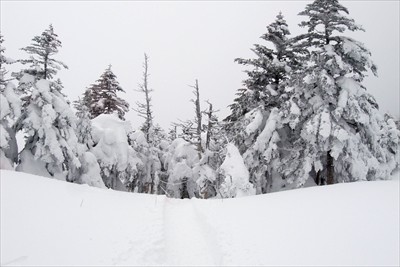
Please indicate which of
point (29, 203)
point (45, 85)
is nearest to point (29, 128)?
point (45, 85)

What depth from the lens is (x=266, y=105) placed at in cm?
1928

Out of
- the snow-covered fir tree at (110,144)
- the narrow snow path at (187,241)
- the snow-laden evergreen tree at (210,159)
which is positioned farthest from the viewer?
the snow-laden evergreen tree at (210,159)

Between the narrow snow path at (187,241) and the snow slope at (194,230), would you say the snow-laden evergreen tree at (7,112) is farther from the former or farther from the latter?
the narrow snow path at (187,241)

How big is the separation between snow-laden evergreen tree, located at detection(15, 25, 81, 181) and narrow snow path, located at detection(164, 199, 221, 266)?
6393mm

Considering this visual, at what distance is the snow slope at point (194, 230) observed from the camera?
6965 millimetres

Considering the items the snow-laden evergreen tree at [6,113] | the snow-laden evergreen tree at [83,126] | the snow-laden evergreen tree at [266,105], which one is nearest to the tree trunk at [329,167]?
the snow-laden evergreen tree at [266,105]

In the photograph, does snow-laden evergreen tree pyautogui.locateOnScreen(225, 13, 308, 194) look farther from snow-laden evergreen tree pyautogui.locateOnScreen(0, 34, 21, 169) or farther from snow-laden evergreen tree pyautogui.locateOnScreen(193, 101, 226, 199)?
snow-laden evergreen tree pyautogui.locateOnScreen(0, 34, 21, 169)

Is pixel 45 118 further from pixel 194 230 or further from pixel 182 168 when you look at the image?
pixel 182 168

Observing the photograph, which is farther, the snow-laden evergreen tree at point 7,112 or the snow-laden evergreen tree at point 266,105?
the snow-laden evergreen tree at point 266,105

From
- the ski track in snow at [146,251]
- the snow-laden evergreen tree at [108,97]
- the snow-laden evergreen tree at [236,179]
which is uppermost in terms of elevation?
the snow-laden evergreen tree at [108,97]

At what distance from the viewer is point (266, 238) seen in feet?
27.3

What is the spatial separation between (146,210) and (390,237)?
7.22 metres

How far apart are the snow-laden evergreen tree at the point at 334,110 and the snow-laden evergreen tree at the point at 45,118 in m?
10.9

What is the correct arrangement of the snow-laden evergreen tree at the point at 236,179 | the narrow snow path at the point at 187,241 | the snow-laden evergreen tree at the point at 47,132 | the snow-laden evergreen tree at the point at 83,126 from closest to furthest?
the narrow snow path at the point at 187,241 < the snow-laden evergreen tree at the point at 47,132 < the snow-laden evergreen tree at the point at 236,179 < the snow-laden evergreen tree at the point at 83,126
